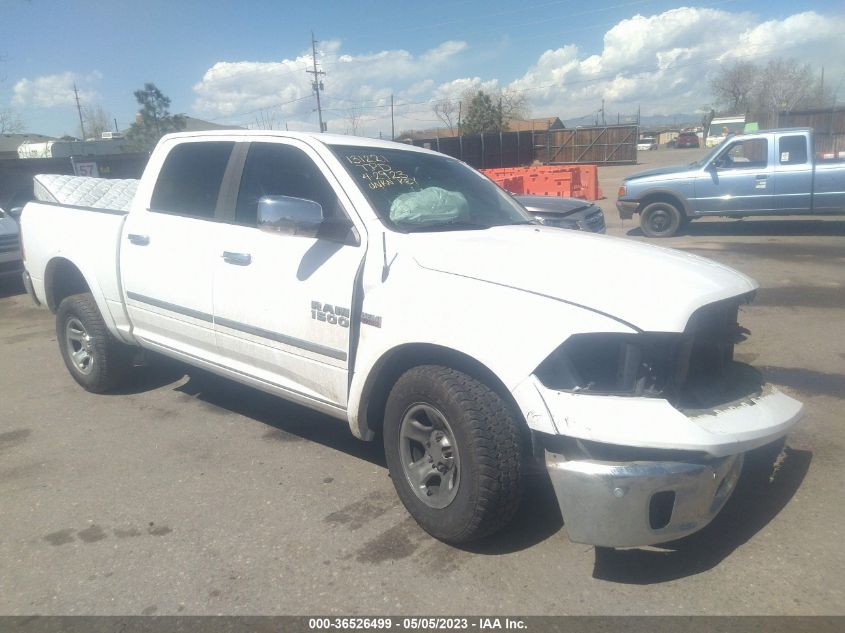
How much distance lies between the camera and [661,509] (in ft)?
8.46

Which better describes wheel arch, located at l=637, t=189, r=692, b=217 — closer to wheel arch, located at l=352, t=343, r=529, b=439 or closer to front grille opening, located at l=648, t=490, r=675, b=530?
wheel arch, located at l=352, t=343, r=529, b=439

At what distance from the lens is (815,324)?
6730mm

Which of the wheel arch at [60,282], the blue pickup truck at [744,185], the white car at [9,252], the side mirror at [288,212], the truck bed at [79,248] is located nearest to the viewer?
the side mirror at [288,212]

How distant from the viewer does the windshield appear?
3.58m

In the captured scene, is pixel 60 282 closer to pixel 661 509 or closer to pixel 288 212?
pixel 288 212

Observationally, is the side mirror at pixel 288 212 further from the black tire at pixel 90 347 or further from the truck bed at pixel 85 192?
the truck bed at pixel 85 192

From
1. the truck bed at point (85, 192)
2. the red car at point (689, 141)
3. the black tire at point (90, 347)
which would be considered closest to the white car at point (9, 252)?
the truck bed at point (85, 192)

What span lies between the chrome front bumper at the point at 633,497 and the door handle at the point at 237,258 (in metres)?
2.10

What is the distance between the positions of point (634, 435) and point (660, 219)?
11546 millimetres

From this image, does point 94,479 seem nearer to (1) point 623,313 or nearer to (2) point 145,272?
(2) point 145,272

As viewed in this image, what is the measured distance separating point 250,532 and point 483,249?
71.3 inches

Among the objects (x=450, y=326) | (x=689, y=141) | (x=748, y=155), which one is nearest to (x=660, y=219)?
(x=748, y=155)

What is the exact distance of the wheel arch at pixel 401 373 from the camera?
9.41ft

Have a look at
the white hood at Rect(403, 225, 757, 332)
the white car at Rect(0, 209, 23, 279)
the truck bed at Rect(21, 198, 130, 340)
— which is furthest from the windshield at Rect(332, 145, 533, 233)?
the white car at Rect(0, 209, 23, 279)
